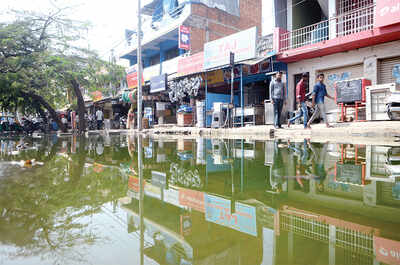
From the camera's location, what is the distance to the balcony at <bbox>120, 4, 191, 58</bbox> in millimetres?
17547

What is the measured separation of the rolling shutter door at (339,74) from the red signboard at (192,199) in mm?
10290

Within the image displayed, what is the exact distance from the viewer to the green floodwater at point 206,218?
3.77ft

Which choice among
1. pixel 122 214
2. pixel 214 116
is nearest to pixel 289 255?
pixel 122 214

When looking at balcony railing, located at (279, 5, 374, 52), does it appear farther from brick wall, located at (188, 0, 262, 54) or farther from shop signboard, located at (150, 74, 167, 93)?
brick wall, located at (188, 0, 262, 54)

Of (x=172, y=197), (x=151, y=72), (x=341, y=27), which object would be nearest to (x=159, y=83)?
(x=151, y=72)

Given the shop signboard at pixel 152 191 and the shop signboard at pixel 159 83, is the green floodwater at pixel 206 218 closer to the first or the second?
the shop signboard at pixel 152 191

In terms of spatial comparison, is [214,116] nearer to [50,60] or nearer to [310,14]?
[310,14]

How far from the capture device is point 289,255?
1104mm

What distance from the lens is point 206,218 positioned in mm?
1545

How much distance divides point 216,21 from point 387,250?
63.4 feet

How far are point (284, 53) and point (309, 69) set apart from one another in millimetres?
1271

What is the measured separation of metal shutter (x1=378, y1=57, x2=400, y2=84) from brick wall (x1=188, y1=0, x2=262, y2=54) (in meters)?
10.9

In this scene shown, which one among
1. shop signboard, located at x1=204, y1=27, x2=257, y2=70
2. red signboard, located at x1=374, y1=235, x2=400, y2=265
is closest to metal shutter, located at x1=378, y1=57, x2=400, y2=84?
shop signboard, located at x1=204, y1=27, x2=257, y2=70

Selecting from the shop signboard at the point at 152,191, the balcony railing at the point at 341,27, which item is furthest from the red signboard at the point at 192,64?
the shop signboard at the point at 152,191
